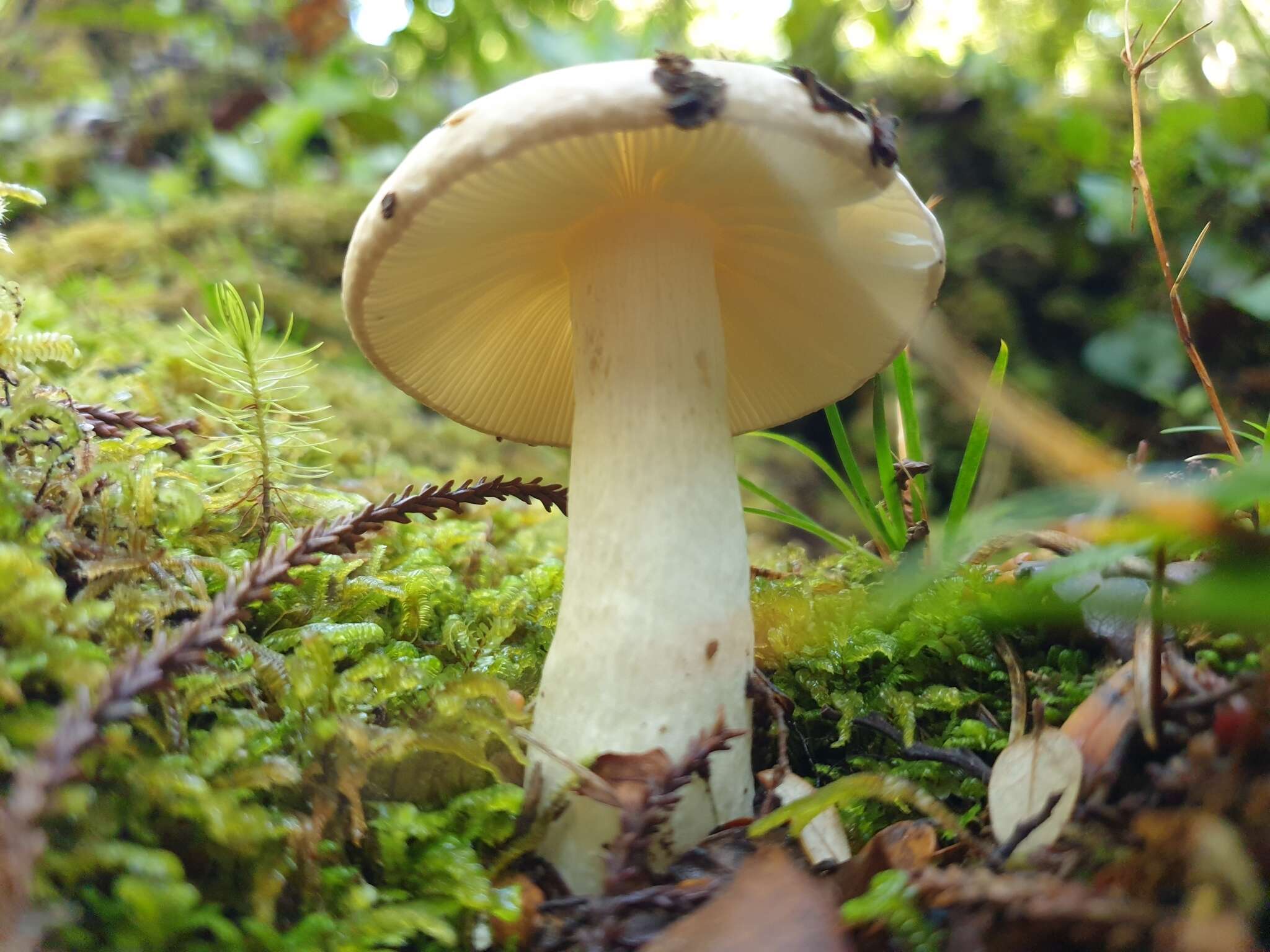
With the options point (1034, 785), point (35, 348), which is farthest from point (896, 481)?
point (35, 348)

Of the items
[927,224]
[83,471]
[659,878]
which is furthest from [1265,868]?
[83,471]

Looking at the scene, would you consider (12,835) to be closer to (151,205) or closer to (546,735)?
(546,735)

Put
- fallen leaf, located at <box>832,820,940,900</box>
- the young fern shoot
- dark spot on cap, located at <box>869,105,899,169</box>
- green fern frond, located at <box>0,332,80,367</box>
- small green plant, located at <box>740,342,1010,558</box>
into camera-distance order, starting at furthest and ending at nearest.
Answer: small green plant, located at <box>740,342,1010,558</box> → the young fern shoot → green fern frond, located at <box>0,332,80,367</box> → dark spot on cap, located at <box>869,105,899,169</box> → fallen leaf, located at <box>832,820,940,900</box>

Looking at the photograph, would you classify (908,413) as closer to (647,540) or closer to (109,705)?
(647,540)

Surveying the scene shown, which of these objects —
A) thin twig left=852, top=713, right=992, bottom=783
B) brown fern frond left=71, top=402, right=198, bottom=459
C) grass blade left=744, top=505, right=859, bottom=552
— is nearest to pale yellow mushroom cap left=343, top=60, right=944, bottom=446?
grass blade left=744, top=505, right=859, bottom=552

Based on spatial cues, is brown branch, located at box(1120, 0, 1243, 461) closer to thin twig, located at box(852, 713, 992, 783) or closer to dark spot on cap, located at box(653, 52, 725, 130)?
thin twig, located at box(852, 713, 992, 783)

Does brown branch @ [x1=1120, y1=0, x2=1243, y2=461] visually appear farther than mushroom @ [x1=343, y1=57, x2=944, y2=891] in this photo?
Yes

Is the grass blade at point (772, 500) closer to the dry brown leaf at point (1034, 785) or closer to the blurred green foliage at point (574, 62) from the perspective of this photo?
the dry brown leaf at point (1034, 785)
